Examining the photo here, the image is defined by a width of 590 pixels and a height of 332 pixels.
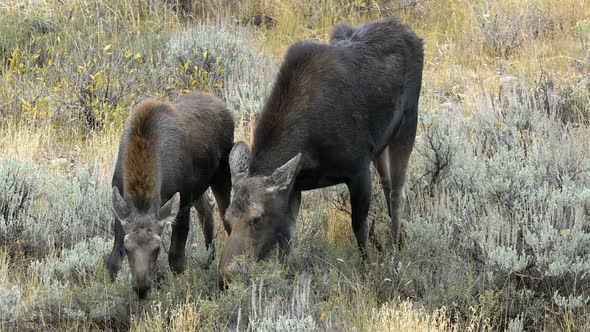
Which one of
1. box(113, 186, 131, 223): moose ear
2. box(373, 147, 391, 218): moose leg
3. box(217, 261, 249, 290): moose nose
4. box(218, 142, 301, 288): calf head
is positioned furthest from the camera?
box(373, 147, 391, 218): moose leg

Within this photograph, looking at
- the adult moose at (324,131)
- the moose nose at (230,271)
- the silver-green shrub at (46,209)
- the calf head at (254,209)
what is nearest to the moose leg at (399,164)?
the adult moose at (324,131)

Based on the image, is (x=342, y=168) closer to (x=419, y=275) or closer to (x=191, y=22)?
(x=419, y=275)

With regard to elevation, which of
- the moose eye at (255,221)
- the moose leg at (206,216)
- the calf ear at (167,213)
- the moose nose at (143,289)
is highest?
the calf ear at (167,213)

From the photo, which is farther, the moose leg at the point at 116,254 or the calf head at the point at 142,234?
the moose leg at the point at 116,254

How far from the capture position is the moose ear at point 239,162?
23.1 ft

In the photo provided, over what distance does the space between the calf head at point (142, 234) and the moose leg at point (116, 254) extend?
0.46 metres

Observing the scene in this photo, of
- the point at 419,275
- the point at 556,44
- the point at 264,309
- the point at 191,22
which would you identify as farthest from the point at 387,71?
the point at 191,22

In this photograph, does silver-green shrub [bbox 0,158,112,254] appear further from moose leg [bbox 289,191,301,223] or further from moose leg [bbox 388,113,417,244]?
moose leg [bbox 388,113,417,244]

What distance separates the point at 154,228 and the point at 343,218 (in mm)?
2816

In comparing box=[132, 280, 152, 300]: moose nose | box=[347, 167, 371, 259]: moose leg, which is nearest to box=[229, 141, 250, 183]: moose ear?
box=[347, 167, 371, 259]: moose leg

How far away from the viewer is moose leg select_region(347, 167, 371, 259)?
7.63 m

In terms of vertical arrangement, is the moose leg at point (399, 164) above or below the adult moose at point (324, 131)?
below

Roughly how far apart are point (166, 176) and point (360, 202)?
1.62 m

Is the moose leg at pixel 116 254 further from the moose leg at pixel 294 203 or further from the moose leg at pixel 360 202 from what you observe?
the moose leg at pixel 360 202
